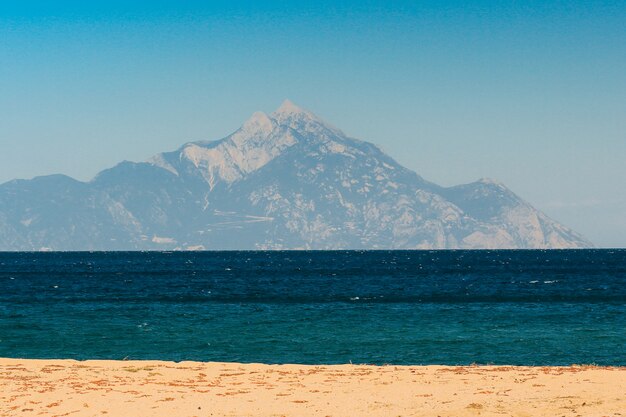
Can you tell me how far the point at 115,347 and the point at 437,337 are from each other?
18842 millimetres

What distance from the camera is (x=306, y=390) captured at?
88.0 feet

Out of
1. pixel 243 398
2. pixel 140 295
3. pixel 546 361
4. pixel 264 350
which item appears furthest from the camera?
pixel 140 295

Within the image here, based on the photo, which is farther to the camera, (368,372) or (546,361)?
(546,361)

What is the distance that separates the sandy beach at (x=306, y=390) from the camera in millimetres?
23281

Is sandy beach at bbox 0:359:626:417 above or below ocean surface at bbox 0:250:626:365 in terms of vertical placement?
above

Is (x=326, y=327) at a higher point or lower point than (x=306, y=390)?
lower

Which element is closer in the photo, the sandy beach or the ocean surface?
the sandy beach

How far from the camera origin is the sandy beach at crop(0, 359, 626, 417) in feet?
76.4

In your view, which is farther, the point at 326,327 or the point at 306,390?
the point at 326,327

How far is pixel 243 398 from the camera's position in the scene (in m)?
25.5

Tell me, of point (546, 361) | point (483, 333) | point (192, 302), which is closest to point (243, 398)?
point (546, 361)

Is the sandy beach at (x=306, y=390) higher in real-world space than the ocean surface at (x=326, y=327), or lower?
higher

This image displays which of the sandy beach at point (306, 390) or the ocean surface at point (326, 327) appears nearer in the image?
the sandy beach at point (306, 390)

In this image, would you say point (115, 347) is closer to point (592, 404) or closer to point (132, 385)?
Answer: point (132, 385)
